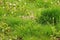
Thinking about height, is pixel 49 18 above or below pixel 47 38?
above

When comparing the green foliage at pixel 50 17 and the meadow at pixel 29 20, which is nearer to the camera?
the meadow at pixel 29 20

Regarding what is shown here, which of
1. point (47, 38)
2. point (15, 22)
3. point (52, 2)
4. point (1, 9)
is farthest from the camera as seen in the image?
point (52, 2)

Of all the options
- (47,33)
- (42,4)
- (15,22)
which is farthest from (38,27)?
(42,4)

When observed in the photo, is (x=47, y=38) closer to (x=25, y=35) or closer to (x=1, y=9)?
(x=25, y=35)

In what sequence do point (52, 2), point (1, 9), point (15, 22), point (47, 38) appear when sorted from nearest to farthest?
1. point (47, 38)
2. point (15, 22)
3. point (1, 9)
4. point (52, 2)

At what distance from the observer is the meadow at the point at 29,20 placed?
5.47 meters

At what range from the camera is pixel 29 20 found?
5.92 m

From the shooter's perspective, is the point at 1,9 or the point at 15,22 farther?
the point at 1,9

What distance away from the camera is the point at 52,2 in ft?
22.0

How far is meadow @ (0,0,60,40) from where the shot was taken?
547 cm

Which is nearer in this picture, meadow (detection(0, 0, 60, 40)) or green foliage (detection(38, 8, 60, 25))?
meadow (detection(0, 0, 60, 40))

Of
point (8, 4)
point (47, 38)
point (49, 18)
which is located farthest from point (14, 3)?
point (47, 38)

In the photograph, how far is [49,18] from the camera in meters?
5.87

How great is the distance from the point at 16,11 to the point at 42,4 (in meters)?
0.82
